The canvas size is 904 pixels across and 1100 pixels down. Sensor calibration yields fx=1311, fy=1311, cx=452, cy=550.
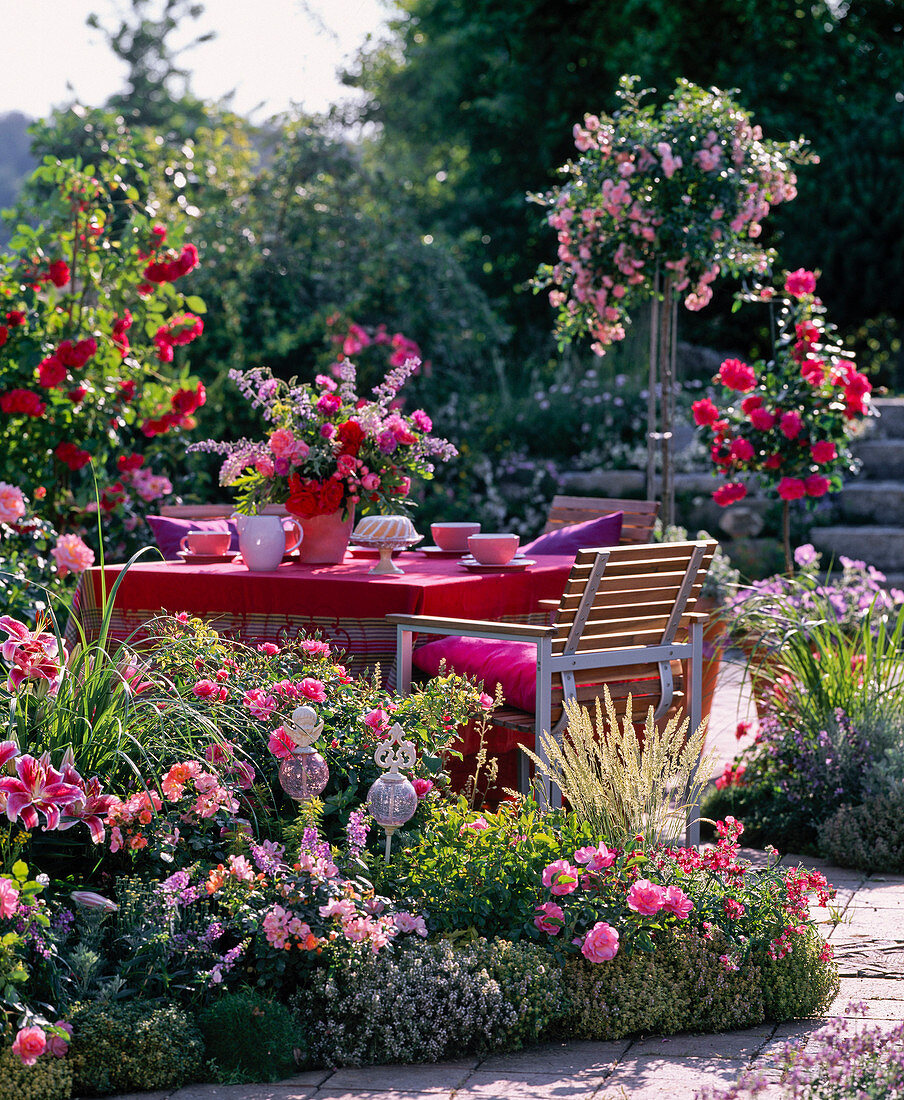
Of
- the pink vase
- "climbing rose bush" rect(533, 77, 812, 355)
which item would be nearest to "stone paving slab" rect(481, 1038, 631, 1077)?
the pink vase

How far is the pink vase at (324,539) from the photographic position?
15.3ft

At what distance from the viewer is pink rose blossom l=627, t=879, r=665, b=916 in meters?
2.81

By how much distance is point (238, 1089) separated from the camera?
248 cm

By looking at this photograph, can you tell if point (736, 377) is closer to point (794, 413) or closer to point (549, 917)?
point (794, 413)

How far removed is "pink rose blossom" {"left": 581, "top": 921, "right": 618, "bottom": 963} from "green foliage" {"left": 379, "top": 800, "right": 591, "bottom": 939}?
186 mm

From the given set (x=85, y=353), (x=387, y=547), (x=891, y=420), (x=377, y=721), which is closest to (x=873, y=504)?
(x=891, y=420)

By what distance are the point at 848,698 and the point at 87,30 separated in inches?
1050

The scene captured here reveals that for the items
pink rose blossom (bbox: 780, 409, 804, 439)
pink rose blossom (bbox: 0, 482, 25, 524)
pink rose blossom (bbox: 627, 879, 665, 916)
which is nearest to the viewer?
pink rose blossom (bbox: 627, 879, 665, 916)

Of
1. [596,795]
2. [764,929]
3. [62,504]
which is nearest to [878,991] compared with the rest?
[764,929]

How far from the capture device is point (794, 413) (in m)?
5.79

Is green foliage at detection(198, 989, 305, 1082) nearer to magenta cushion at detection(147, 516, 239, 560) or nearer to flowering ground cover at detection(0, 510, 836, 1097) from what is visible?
flowering ground cover at detection(0, 510, 836, 1097)

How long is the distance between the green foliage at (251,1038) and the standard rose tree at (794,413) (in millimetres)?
3691

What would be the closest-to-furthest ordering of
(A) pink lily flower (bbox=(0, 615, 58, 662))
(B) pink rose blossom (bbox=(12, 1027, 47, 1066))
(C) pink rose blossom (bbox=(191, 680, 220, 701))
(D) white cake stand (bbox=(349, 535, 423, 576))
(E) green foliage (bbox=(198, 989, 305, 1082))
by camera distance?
(B) pink rose blossom (bbox=(12, 1027, 47, 1066)), (E) green foliage (bbox=(198, 989, 305, 1082)), (A) pink lily flower (bbox=(0, 615, 58, 662)), (C) pink rose blossom (bbox=(191, 680, 220, 701)), (D) white cake stand (bbox=(349, 535, 423, 576))

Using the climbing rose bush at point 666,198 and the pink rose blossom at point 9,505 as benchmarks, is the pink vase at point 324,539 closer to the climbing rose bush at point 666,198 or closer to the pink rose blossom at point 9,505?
the pink rose blossom at point 9,505
